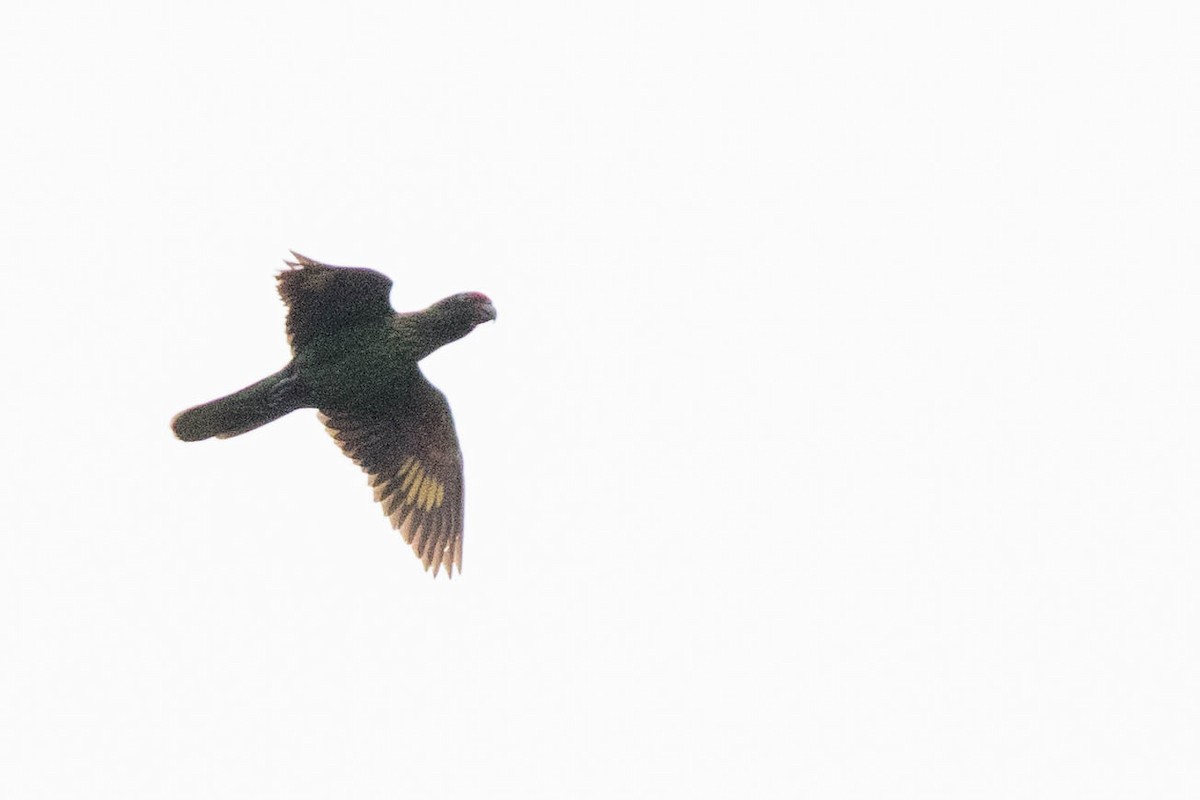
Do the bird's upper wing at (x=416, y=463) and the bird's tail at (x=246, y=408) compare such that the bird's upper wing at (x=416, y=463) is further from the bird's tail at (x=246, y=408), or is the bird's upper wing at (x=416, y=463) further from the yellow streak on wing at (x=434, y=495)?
the bird's tail at (x=246, y=408)

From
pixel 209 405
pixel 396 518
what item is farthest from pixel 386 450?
pixel 209 405

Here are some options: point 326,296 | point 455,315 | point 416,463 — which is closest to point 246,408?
point 326,296

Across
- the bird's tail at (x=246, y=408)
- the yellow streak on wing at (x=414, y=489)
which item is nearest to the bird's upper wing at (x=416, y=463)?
the yellow streak on wing at (x=414, y=489)

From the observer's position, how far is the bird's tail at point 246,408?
14000mm

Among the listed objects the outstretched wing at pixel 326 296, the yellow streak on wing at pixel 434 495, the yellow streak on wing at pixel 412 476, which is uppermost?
the outstretched wing at pixel 326 296

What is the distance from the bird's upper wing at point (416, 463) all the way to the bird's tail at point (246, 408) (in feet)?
1.60

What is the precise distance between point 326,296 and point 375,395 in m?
0.99

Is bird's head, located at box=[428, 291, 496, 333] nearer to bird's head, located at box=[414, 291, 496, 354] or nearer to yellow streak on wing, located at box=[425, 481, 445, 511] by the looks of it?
bird's head, located at box=[414, 291, 496, 354]

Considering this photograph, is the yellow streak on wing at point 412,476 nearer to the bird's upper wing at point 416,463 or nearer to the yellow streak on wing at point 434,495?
the bird's upper wing at point 416,463

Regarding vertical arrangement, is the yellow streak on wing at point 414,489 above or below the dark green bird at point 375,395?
below

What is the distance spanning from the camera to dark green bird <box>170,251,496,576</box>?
539 inches

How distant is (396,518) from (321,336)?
181cm

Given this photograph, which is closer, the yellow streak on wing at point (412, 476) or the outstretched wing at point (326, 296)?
the outstretched wing at point (326, 296)

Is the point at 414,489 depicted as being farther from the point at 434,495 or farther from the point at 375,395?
the point at 375,395
